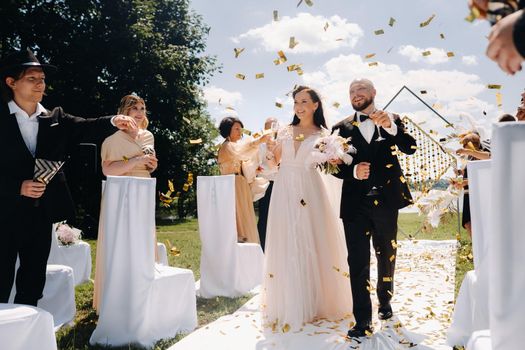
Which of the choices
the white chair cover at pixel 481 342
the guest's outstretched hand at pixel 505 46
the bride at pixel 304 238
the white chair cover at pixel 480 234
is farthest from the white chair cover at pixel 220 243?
the guest's outstretched hand at pixel 505 46

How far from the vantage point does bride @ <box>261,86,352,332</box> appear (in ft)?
14.1

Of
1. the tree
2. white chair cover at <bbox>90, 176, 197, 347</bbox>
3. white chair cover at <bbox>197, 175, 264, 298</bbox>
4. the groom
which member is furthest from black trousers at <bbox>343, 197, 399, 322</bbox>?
the tree

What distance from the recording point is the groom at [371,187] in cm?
394

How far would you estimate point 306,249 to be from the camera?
435cm

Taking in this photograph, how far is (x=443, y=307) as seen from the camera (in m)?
4.90

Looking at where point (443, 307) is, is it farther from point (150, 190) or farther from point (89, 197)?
point (89, 197)

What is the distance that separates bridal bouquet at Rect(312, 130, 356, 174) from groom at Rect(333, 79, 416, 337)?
0.30 ft

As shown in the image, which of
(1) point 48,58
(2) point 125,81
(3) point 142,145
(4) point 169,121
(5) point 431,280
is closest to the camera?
(3) point 142,145

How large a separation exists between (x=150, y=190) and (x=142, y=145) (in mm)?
960

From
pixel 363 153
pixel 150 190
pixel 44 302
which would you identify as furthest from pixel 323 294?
pixel 44 302

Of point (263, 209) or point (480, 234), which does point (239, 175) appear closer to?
point (263, 209)

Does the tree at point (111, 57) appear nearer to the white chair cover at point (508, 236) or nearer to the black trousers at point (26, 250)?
the black trousers at point (26, 250)

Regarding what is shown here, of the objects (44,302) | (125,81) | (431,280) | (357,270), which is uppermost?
(125,81)

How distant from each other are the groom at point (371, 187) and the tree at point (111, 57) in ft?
41.0
